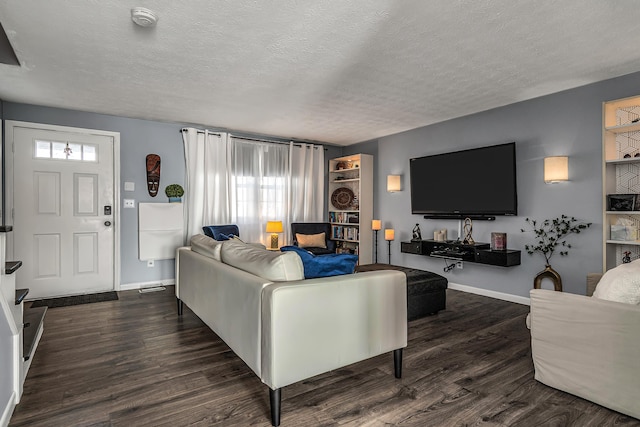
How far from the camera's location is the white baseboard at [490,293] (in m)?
4.00

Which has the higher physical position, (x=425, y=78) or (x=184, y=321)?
(x=425, y=78)

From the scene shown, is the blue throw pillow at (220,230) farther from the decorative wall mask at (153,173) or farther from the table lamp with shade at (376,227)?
the table lamp with shade at (376,227)

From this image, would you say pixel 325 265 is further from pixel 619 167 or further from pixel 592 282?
pixel 619 167

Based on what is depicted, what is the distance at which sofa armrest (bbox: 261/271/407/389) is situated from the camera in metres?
1.69

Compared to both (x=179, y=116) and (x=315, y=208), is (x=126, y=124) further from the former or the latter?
(x=315, y=208)

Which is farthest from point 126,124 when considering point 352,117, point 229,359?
point 229,359

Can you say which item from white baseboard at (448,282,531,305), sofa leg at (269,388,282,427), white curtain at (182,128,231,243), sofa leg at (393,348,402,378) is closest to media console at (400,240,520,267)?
white baseboard at (448,282,531,305)

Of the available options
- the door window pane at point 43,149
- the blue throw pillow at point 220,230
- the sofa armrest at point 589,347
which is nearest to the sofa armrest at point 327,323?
the sofa armrest at point 589,347

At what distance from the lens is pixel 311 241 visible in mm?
5703

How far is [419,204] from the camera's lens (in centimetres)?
508

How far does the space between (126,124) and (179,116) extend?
74cm

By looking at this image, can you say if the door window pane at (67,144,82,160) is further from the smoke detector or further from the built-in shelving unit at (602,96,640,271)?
the built-in shelving unit at (602,96,640,271)

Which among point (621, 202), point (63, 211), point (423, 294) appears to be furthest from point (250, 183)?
point (621, 202)

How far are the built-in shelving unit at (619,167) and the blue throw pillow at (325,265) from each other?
8.73 feet
